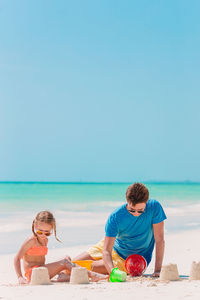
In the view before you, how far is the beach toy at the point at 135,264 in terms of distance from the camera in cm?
538

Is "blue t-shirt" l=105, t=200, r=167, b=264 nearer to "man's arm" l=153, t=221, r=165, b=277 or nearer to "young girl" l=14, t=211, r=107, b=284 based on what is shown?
"man's arm" l=153, t=221, r=165, b=277

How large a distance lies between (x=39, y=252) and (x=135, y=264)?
3.52 feet

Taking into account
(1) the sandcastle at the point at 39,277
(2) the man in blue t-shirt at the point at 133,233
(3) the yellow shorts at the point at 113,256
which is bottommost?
(1) the sandcastle at the point at 39,277

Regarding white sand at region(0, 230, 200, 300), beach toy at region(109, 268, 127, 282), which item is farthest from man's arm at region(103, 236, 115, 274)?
white sand at region(0, 230, 200, 300)

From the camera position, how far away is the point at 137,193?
514cm

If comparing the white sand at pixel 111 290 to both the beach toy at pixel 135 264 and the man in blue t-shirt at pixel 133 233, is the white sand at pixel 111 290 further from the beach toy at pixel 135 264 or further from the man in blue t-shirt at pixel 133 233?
the man in blue t-shirt at pixel 133 233

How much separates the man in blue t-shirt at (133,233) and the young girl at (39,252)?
11.9 inches

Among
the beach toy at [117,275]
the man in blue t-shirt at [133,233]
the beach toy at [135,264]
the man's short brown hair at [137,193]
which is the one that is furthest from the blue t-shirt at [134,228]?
the beach toy at [117,275]

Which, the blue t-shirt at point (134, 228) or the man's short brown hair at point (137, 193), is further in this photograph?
the blue t-shirt at point (134, 228)

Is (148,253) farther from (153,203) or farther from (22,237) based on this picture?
(22,237)

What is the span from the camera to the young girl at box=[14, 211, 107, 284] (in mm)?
5434

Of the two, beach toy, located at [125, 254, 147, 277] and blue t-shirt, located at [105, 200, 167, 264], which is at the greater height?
blue t-shirt, located at [105, 200, 167, 264]

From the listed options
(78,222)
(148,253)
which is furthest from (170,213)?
(148,253)

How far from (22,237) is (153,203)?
5.68 meters
